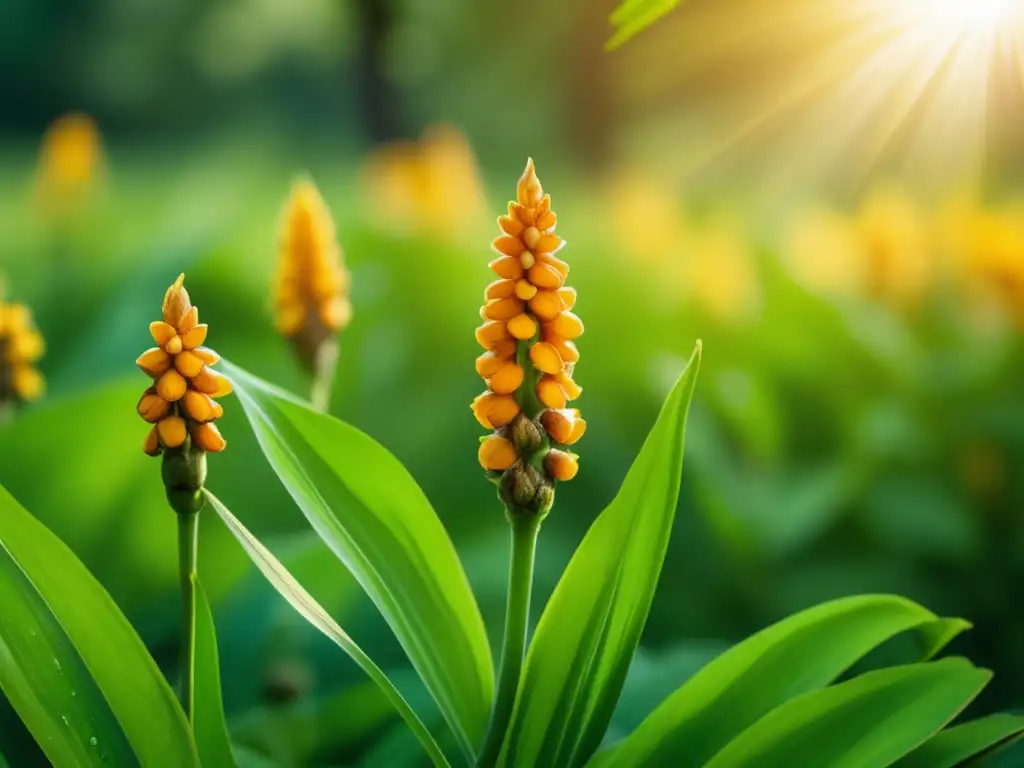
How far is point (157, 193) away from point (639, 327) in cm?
374

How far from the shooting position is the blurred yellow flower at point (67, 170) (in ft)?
10.3

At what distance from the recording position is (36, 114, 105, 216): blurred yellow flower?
10.3ft

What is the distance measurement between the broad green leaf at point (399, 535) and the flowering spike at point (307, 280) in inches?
15.5

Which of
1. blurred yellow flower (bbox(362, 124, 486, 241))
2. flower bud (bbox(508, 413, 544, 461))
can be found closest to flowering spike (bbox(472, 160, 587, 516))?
flower bud (bbox(508, 413, 544, 461))

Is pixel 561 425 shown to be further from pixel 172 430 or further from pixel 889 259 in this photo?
pixel 889 259

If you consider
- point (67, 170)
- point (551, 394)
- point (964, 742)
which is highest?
point (67, 170)

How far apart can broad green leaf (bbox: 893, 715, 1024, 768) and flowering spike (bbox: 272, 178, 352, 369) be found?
2.58ft

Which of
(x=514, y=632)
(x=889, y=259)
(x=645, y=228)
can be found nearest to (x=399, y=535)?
(x=514, y=632)

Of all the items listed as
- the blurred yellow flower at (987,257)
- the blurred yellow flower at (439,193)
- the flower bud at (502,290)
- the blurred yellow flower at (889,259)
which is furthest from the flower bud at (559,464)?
the blurred yellow flower at (439,193)

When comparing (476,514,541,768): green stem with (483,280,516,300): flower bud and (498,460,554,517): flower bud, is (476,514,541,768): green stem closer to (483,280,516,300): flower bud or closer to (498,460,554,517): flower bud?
(498,460,554,517): flower bud

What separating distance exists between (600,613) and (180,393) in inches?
14.2

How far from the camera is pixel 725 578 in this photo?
2.19 meters

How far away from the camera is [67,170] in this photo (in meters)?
3.13

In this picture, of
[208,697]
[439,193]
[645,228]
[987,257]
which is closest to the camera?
[208,697]
